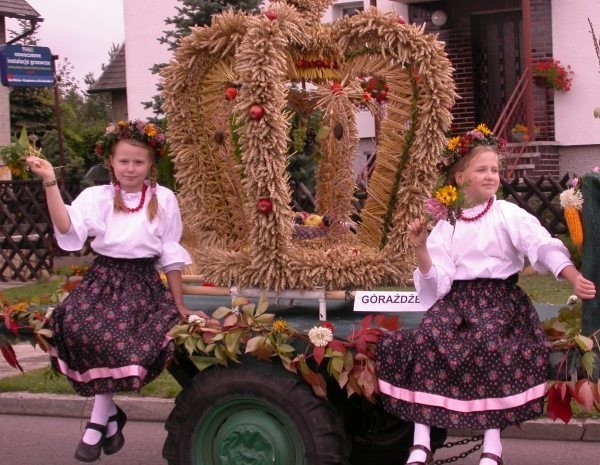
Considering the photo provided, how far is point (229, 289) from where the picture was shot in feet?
18.9

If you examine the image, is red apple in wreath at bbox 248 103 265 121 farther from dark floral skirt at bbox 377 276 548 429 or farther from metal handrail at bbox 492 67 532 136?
metal handrail at bbox 492 67 532 136

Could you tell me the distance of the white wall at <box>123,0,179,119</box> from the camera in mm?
22328

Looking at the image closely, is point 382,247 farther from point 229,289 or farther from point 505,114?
point 505,114

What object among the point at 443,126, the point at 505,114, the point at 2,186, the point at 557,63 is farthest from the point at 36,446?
the point at 557,63

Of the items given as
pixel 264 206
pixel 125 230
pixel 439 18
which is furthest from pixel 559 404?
pixel 439 18

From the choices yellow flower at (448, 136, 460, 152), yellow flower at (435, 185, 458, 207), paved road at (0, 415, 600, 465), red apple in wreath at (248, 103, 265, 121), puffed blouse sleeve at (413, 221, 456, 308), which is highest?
red apple in wreath at (248, 103, 265, 121)

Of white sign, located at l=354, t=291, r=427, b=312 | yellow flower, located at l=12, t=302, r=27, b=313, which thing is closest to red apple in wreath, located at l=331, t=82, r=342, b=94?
white sign, located at l=354, t=291, r=427, b=312

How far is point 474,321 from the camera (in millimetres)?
4625

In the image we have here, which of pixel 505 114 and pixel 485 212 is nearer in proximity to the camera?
pixel 485 212

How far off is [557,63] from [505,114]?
138 cm

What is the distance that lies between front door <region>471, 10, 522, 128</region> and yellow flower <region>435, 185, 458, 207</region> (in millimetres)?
14800

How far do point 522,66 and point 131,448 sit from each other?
13.4 metres

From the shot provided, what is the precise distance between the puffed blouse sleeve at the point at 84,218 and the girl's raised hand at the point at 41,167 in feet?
0.77

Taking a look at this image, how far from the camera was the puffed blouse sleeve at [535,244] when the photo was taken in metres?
4.58
